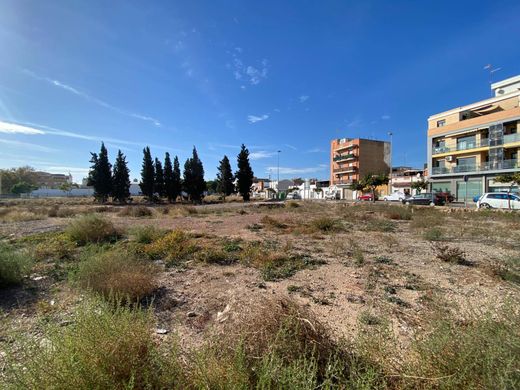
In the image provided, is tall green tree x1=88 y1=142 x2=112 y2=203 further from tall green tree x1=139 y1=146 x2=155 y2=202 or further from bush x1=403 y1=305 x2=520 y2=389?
bush x1=403 y1=305 x2=520 y2=389

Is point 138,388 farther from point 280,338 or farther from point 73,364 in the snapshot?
point 280,338

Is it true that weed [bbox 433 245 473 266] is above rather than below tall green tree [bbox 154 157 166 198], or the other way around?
below

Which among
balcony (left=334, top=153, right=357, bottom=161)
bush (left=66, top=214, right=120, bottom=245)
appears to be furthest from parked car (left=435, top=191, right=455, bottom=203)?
balcony (left=334, top=153, right=357, bottom=161)

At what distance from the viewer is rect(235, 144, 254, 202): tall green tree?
5106cm

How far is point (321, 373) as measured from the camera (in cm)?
222

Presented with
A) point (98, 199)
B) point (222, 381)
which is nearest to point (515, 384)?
point (222, 381)

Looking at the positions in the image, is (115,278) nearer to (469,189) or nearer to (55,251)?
(55,251)

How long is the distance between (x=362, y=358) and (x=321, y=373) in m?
0.40

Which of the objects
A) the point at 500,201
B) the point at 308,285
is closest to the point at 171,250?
the point at 308,285

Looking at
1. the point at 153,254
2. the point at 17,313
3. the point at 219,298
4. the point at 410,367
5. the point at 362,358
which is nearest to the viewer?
the point at 410,367

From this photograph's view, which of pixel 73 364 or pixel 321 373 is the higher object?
pixel 73 364

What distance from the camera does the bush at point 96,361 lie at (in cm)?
160

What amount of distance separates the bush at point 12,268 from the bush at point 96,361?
14.9ft

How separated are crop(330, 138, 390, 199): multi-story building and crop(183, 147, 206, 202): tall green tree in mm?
38783
